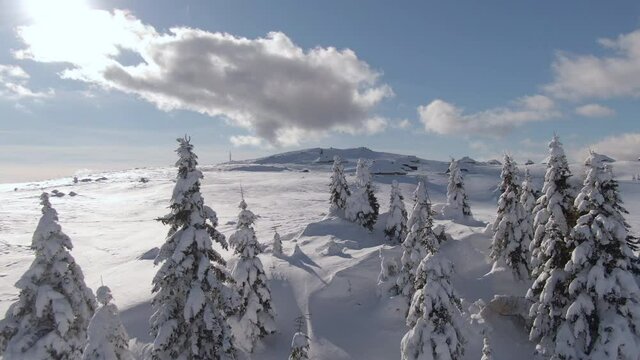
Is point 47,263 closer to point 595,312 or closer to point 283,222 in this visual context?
point 595,312

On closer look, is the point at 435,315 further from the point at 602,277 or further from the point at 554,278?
the point at 602,277

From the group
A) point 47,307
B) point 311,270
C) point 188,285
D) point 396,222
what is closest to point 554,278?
point 188,285

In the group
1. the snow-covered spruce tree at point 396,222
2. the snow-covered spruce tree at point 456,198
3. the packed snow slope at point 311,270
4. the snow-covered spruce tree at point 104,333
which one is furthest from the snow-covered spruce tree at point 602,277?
the snow-covered spruce tree at point 456,198

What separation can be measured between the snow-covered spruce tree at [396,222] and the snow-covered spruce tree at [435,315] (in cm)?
2875

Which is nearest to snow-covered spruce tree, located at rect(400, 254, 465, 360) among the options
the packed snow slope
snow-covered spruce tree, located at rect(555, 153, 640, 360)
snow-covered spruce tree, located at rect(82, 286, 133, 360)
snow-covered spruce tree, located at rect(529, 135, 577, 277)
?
snow-covered spruce tree, located at rect(555, 153, 640, 360)

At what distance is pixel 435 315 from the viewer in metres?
19.0

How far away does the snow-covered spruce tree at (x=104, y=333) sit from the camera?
1673 cm

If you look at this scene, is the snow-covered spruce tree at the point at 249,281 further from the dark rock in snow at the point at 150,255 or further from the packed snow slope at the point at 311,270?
the dark rock in snow at the point at 150,255

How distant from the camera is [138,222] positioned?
253ft

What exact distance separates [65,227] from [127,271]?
118ft

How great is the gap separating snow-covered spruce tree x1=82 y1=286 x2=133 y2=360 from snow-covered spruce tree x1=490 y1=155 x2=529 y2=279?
1055 inches

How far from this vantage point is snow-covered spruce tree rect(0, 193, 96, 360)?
55.1ft

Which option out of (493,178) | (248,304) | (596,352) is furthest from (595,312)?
(493,178)

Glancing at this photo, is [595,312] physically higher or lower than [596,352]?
higher
